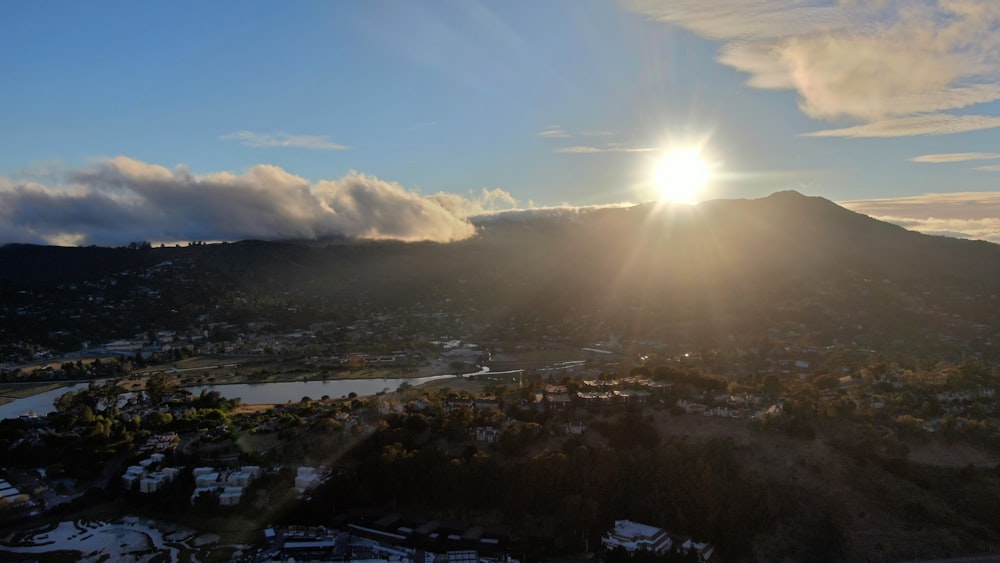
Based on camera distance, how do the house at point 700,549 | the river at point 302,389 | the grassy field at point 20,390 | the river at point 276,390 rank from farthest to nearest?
the grassy field at point 20,390 → the river at point 302,389 → the river at point 276,390 → the house at point 700,549

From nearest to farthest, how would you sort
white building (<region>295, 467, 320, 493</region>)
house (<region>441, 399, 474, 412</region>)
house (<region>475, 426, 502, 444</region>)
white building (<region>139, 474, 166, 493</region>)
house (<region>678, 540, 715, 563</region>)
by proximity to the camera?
house (<region>678, 540, 715, 563</region>), white building (<region>295, 467, 320, 493</region>), white building (<region>139, 474, 166, 493</region>), house (<region>475, 426, 502, 444</region>), house (<region>441, 399, 474, 412</region>)

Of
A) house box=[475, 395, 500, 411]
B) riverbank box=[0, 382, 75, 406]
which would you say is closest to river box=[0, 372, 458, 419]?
riverbank box=[0, 382, 75, 406]

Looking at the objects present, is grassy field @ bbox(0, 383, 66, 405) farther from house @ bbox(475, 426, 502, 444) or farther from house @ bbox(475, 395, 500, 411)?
house @ bbox(475, 426, 502, 444)

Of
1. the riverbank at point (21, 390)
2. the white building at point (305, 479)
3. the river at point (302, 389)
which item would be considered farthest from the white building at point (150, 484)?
the riverbank at point (21, 390)

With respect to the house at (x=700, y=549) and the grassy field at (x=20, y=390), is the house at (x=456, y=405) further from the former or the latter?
the grassy field at (x=20, y=390)

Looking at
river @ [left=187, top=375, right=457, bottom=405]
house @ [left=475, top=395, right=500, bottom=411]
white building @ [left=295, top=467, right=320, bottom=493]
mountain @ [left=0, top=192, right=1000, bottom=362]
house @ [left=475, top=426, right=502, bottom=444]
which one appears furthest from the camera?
mountain @ [left=0, top=192, right=1000, bottom=362]

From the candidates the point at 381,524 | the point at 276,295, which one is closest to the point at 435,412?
the point at 381,524

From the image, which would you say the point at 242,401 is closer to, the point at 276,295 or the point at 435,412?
the point at 435,412
